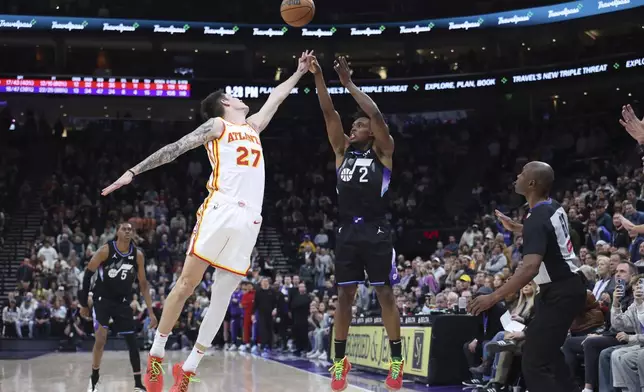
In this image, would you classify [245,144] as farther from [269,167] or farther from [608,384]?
[269,167]

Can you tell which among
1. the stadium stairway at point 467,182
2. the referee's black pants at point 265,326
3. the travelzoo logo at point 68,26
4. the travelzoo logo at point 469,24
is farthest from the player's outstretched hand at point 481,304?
the travelzoo logo at point 68,26

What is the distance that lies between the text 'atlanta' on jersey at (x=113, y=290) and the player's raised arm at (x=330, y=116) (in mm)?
3904

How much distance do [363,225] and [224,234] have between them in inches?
56.2

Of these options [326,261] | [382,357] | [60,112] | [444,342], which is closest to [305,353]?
[326,261]

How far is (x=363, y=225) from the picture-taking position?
7438mm

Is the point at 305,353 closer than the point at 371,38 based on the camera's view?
Yes

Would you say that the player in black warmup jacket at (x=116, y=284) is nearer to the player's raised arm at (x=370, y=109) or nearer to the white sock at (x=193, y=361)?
the white sock at (x=193, y=361)

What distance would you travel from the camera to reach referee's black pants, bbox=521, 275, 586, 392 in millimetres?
6023

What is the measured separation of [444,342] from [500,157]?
60.2 feet

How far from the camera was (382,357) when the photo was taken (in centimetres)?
1251

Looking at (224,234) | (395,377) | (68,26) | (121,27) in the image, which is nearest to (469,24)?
(121,27)

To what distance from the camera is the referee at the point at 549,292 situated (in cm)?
602

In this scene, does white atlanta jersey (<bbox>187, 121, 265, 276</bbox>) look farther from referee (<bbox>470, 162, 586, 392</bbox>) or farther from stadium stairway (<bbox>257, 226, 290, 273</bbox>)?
stadium stairway (<bbox>257, 226, 290, 273</bbox>)

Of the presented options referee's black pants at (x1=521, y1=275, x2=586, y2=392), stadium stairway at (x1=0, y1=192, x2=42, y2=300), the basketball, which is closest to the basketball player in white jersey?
the basketball
